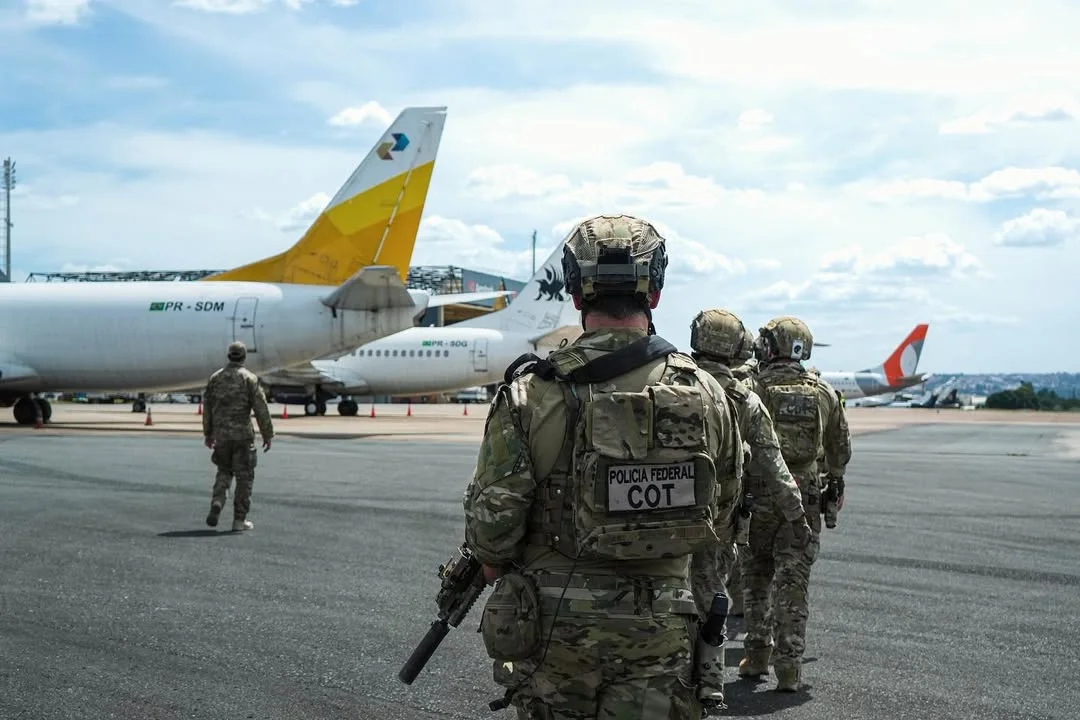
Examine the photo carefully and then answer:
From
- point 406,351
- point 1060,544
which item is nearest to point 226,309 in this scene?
point 406,351

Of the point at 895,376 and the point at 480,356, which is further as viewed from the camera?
the point at 895,376

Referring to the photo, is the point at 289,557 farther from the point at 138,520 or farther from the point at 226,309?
the point at 226,309

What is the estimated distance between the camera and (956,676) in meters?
6.19

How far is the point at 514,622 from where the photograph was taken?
3.13 m

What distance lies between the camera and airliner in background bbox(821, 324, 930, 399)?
84.5 m

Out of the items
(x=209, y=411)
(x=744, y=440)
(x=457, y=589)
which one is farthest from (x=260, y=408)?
(x=457, y=589)

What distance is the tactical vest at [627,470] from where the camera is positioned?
3.10 metres

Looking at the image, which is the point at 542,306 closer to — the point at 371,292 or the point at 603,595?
the point at 371,292

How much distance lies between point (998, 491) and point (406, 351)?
26121 mm

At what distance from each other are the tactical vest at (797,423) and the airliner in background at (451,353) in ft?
95.1

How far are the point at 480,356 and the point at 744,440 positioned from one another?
3419 centimetres

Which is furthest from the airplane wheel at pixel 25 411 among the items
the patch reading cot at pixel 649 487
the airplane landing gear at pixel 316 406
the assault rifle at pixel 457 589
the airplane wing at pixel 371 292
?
the patch reading cot at pixel 649 487

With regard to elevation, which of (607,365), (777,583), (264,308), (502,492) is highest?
(264,308)

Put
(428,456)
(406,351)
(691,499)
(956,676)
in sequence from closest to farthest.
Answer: (691,499), (956,676), (428,456), (406,351)
